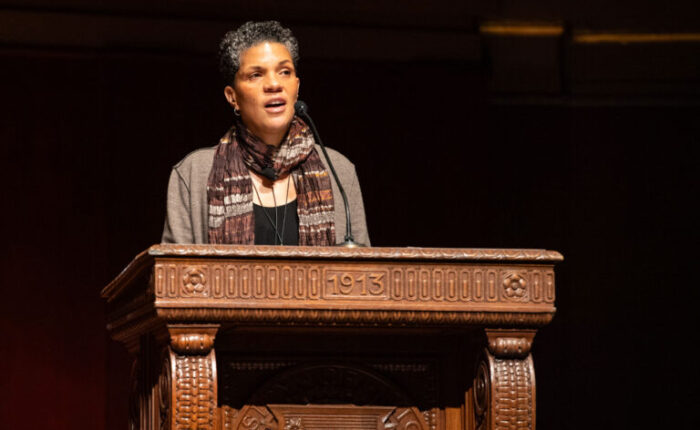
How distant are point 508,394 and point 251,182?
0.84 m

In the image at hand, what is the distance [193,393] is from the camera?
2453mm

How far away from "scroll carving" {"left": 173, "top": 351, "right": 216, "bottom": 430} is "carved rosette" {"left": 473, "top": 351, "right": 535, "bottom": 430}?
1.75 feet

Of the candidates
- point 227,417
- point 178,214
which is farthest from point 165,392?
point 178,214

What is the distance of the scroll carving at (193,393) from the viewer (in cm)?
244

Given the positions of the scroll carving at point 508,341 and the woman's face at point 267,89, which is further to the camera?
the woman's face at point 267,89

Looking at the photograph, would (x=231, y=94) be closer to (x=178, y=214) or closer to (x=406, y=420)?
(x=178, y=214)

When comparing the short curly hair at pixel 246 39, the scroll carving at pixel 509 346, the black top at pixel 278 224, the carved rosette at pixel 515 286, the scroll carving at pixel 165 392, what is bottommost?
the scroll carving at pixel 165 392

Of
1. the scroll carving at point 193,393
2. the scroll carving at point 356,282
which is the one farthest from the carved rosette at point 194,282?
the scroll carving at point 193,393

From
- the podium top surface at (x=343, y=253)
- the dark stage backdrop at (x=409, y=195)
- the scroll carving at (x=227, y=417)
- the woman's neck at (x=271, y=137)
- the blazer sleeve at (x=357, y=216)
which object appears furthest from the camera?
the dark stage backdrop at (x=409, y=195)

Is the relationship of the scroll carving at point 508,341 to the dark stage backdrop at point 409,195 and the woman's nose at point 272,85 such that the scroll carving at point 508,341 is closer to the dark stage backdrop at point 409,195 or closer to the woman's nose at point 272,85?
the woman's nose at point 272,85

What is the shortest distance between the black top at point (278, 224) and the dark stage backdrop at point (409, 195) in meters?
2.50

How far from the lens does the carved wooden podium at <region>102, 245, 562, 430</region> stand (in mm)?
2453

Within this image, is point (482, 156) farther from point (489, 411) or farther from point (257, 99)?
point (489, 411)

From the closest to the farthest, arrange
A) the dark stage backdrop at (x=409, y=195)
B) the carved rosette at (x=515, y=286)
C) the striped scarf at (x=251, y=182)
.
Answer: the carved rosette at (x=515, y=286) < the striped scarf at (x=251, y=182) < the dark stage backdrop at (x=409, y=195)
